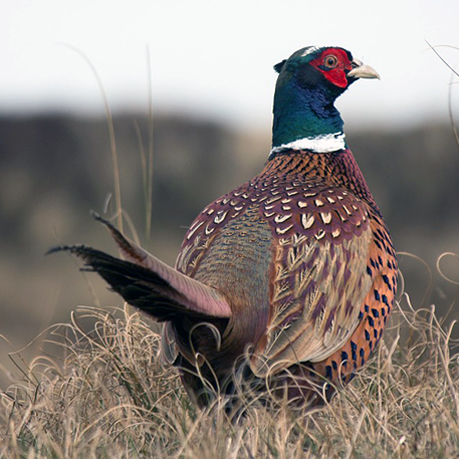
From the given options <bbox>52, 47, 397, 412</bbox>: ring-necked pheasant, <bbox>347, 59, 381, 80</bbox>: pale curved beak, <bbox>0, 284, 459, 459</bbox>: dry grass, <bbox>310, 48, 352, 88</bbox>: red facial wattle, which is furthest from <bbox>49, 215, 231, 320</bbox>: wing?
<bbox>347, 59, 381, 80</bbox>: pale curved beak

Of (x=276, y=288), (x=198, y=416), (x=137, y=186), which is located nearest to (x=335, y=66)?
(x=276, y=288)

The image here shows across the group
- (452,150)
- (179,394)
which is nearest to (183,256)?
(179,394)

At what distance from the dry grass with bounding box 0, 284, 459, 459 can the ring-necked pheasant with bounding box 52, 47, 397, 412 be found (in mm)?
152

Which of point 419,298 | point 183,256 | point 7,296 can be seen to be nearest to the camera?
point 183,256

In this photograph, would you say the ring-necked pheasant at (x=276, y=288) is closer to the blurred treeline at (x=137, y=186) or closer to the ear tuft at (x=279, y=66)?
the ear tuft at (x=279, y=66)

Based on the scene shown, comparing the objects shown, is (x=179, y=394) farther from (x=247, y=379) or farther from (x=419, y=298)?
(x=419, y=298)

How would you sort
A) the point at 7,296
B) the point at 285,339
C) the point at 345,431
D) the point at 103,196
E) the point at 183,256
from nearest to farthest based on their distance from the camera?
the point at 345,431
the point at 285,339
the point at 183,256
the point at 7,296
the point at 103,196

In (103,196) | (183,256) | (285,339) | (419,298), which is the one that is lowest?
(419,298)

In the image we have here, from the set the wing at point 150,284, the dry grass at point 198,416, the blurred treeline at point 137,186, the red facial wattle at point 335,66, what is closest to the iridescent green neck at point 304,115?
the red facial wattle at point 335,66

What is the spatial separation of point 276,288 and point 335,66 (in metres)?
1.27

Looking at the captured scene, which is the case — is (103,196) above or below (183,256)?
below

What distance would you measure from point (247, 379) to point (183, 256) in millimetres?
581

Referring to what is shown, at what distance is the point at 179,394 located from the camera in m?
3.45

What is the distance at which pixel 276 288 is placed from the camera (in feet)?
10.1
